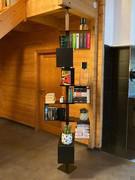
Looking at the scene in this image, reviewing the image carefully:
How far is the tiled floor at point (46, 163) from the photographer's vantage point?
10.4 feet

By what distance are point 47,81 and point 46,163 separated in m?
2.20

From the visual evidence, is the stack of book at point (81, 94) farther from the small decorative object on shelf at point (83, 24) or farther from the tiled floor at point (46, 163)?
the small decorative object on shelf at point (83, 24)

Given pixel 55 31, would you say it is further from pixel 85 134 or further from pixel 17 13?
pixel 85 134

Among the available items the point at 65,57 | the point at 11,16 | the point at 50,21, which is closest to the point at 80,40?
the point at 50,21

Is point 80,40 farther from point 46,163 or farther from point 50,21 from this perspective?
point 46,163

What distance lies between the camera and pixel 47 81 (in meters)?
5.26

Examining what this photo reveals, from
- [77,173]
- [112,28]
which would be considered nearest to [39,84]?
[112,28]

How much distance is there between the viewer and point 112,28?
429cm

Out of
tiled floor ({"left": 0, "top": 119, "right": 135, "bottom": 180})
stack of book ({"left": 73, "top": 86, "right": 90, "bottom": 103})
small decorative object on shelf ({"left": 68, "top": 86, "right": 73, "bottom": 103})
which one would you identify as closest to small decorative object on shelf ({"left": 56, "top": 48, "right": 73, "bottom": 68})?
small decorative object on shelf ({"left": 68, "top": 86, "right": 73, "bottom": 103})

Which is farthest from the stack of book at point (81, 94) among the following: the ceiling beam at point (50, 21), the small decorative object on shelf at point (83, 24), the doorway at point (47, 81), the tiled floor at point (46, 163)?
the ceiling beam at point (50, 21)

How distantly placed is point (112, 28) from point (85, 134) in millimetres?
2171

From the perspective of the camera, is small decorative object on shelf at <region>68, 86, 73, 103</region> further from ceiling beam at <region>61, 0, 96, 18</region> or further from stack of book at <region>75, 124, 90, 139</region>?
ceiling beam at <region>61, 0, 96, 18</region>

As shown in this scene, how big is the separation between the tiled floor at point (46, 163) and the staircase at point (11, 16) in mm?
2131

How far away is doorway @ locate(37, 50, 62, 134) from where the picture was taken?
5066 millimetres
